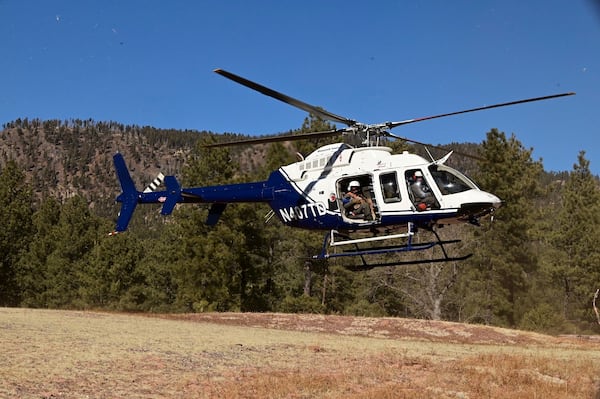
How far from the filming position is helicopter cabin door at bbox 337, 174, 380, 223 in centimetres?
1488

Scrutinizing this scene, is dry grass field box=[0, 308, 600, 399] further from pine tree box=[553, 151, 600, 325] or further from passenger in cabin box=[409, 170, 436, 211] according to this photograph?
pine tree box=[553, 151, 600, 325]

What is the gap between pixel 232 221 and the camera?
35625mm

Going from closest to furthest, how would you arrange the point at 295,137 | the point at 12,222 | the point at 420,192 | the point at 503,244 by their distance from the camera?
the point at 295,137 → the point at 420,192 → the point at 503,244 → the point at 12,222

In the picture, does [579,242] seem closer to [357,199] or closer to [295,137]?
[357,199]

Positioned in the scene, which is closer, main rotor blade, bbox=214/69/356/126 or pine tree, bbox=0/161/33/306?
main rotor blade, bbox=214/69/356/126

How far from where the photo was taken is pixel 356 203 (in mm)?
15055

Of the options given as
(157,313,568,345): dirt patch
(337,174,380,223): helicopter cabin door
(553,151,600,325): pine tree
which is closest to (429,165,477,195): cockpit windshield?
(337,174,380,223): helicopter cabin door

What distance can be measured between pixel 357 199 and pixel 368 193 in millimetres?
384

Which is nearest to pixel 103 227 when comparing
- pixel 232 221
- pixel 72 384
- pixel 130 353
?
pixel 232 221

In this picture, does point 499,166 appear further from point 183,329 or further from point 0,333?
point 0,333

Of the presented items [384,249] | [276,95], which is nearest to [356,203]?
[384,249]

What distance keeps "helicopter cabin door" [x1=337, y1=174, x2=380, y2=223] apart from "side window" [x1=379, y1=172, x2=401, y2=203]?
1.07 feet

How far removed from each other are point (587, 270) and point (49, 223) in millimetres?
43882

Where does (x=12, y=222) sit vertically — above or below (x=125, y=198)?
above
